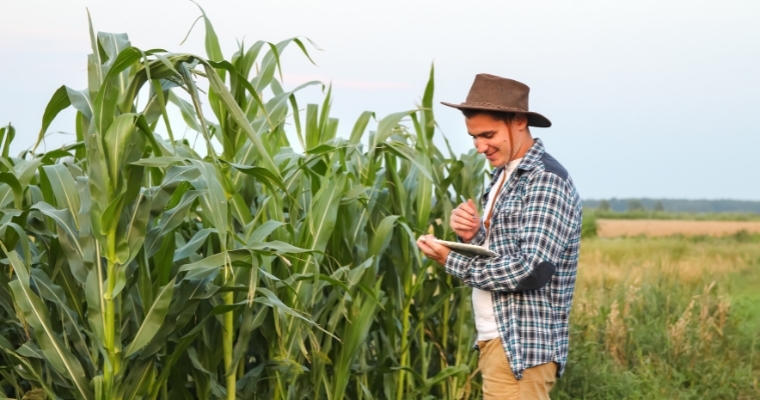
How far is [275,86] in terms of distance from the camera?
12.7 feet

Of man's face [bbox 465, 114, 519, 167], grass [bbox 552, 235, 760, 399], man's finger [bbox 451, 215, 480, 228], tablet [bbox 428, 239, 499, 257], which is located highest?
man's face [bbox 465, 114, 519, 167]

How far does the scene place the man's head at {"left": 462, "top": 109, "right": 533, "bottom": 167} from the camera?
9.26 feet

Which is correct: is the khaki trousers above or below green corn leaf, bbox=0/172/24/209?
below

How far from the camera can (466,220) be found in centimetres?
299

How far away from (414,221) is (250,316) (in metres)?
1.15

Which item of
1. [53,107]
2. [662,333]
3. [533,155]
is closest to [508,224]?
[533,155]

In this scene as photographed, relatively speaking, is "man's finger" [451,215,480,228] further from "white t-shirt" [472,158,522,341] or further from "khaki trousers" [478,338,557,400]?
"khaki trousers" [478,338,557,400]

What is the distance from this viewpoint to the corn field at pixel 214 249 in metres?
2.53

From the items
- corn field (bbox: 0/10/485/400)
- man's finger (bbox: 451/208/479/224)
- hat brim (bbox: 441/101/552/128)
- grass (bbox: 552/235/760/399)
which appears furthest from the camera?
grass (bbox: 552/235/760/399)

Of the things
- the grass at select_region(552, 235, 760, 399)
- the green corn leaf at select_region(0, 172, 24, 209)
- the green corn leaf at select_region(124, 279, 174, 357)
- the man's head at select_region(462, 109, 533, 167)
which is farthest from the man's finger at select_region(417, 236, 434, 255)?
the grass at select_region(552, 235, 760, 399)

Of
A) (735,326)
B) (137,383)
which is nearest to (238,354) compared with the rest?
(137,383)

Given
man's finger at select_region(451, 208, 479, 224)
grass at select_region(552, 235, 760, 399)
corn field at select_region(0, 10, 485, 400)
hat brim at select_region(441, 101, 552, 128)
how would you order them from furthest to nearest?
grass at select_region(552, 235, 760, 399) < man's finger at select_region(451, 208, 479, 224) < hat brim at select_region(441, 101, 552, 128) < corn field at select_region(0, 10, 485, 400)

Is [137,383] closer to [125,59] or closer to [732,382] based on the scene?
[125,59]

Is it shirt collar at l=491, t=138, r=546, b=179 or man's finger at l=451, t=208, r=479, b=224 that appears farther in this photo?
man's finger at l=451, t=208, r=479, b=224
